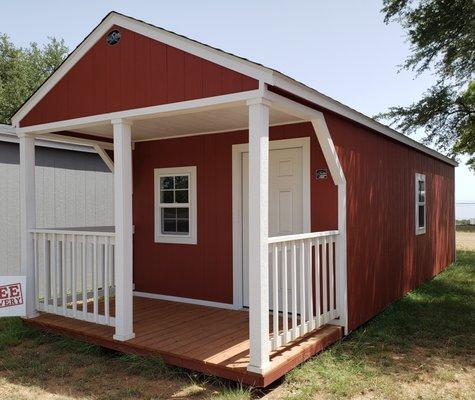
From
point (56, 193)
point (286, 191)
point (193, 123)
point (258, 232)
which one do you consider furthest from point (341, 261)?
point (56, 193)

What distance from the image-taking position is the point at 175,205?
20.6 feet

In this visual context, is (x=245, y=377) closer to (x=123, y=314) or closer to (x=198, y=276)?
(x=123, y=314)

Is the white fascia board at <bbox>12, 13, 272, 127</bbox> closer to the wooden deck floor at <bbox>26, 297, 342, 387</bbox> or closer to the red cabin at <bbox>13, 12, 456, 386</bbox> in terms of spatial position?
the red cabin at <bbox>13, 12, 456, 386</bbox>

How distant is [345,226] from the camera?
15.9 feet

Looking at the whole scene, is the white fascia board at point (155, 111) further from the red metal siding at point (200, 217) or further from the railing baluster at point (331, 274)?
the railing baluster at point (331, 274)

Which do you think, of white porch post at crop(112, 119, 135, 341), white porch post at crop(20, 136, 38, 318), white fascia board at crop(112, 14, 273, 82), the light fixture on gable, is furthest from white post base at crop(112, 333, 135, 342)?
the light fixture on gable

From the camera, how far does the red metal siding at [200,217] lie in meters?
5.68

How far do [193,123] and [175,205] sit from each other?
149cm

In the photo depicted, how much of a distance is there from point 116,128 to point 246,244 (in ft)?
7.29

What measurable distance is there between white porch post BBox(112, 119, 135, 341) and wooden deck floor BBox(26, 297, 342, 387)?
0.63 ft

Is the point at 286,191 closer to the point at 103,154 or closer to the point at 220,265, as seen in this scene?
the point at 220,265

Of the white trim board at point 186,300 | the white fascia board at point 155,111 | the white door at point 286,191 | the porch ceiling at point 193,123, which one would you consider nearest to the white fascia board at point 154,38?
the white fascia board at point 155,111

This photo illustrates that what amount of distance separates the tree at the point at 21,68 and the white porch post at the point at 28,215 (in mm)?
18186

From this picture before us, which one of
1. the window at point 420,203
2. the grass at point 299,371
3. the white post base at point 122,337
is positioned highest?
the window at point 420,203
